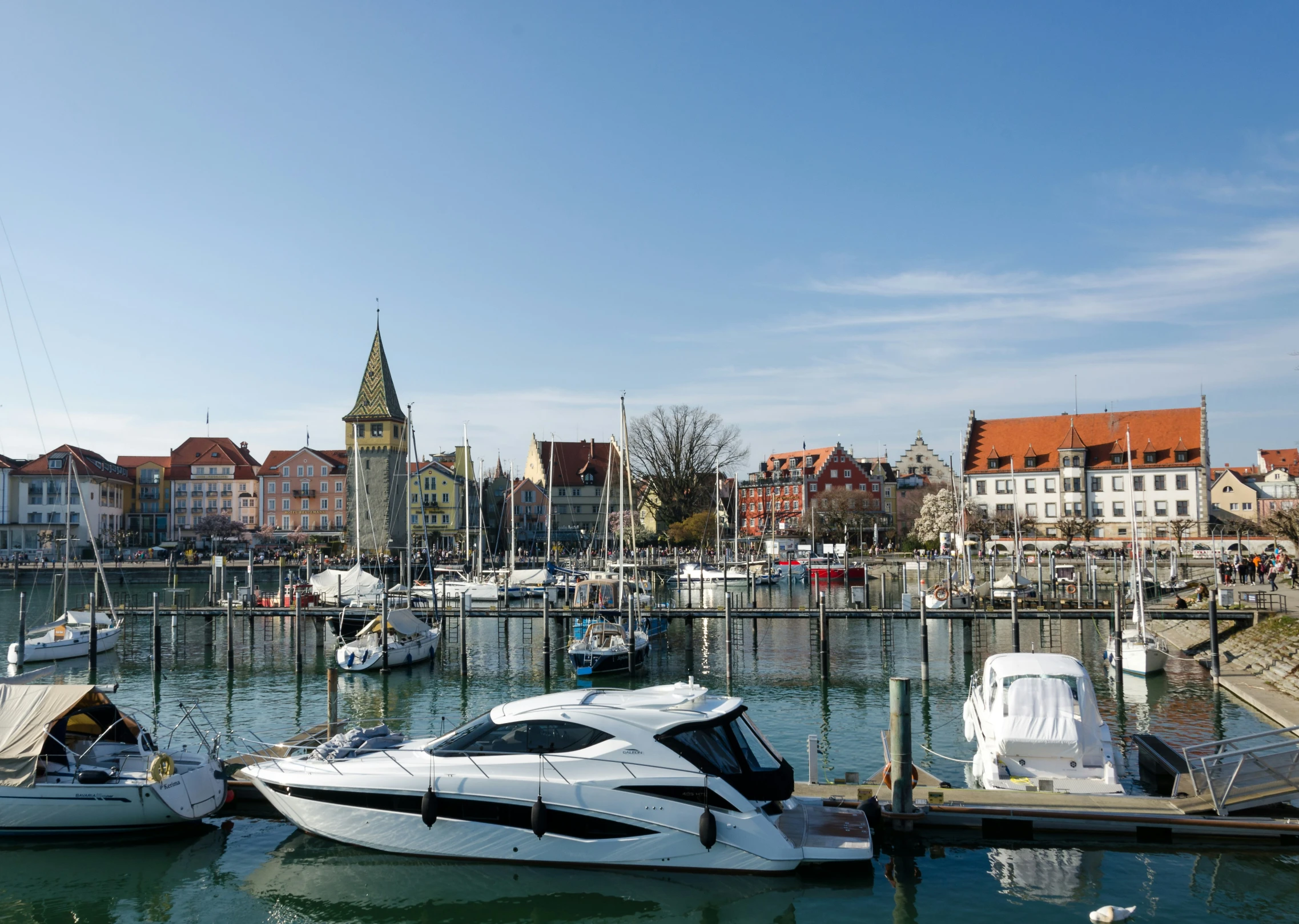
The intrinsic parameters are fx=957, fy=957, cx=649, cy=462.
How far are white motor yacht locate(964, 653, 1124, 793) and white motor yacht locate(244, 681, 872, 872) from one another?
458 cm

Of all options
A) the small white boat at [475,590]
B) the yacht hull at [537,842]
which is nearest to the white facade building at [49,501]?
the small white boat at [475,590]

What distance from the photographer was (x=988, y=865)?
1628cm

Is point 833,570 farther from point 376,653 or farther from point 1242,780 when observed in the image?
point 1242,780

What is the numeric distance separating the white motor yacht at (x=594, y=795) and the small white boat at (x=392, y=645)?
23.1 meters

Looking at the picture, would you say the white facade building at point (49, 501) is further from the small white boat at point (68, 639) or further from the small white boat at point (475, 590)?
the small white boat at point (68, 639)

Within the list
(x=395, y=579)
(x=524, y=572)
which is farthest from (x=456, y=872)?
(x=395, y=579)

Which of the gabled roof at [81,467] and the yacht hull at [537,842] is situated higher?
the gabled roof at [81,467]

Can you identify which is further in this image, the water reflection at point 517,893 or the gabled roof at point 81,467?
the gabled roof at point 81,467

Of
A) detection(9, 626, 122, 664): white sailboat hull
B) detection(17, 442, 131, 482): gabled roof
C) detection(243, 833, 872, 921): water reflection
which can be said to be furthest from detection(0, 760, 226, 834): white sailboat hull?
detection(17, 442, 131, 482): gabled roof

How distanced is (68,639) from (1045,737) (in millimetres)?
40289

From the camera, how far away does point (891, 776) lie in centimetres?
1788

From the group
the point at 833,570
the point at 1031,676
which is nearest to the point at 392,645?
the point at 1031,676

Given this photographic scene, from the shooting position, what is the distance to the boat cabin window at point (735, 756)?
15367 millimetres

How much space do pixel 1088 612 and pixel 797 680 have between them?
13.1 meters
